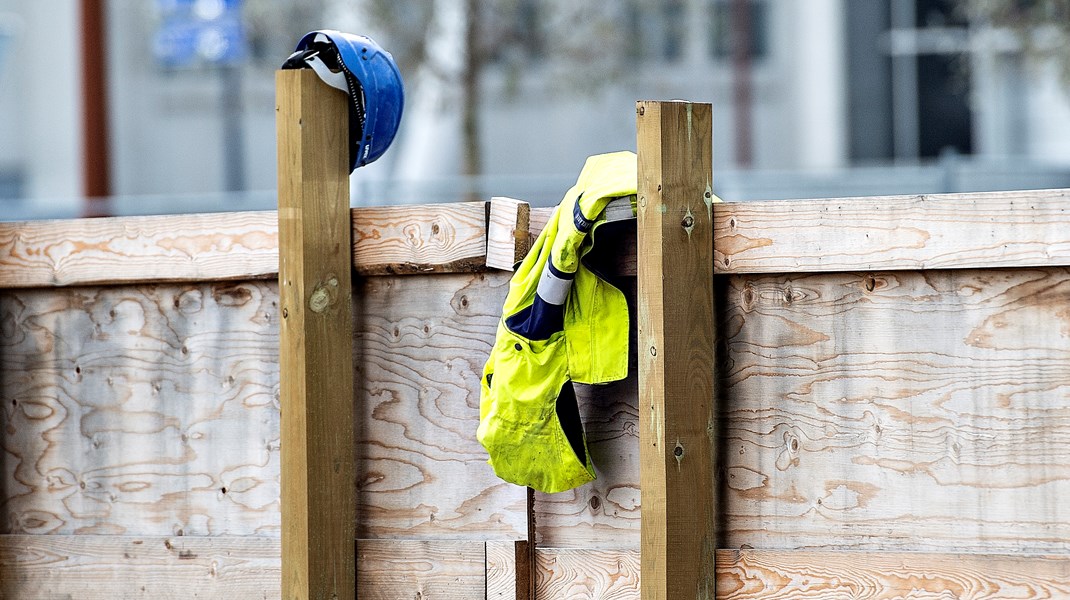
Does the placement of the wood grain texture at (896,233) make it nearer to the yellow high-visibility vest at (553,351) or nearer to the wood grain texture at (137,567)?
the yellow high-visibility vest at (553,351)

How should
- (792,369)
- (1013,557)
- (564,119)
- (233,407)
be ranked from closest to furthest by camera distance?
(1013,557), (792,369), (233,407), (564,119)

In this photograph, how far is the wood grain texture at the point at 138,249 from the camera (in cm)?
301

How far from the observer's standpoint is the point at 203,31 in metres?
16.0

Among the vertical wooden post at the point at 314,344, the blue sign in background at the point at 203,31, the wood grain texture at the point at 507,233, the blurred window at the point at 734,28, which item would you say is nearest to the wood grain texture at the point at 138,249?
the vertical wooden post at the point at 314,344

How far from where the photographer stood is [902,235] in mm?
2543

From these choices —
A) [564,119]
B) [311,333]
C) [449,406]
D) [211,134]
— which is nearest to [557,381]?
[449,406]

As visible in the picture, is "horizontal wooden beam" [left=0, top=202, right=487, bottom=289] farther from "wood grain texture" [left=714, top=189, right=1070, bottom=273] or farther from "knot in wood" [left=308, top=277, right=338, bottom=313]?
"wood grain texture" [left=714, top=189, right=1070, bottom=273]

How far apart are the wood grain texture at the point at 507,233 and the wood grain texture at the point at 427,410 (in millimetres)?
70

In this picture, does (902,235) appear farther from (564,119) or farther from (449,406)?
(564,119)

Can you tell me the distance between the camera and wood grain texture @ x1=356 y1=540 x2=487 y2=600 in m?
2.84

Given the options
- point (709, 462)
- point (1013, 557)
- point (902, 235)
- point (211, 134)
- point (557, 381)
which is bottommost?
point (1013, 557)

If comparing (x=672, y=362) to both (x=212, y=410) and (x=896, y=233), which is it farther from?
(x=212, y=410)

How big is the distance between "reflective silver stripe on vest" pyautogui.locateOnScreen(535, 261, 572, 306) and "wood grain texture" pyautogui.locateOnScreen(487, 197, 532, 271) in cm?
18

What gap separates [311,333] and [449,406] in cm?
38
